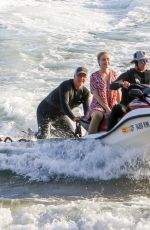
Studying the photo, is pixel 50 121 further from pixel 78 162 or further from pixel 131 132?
pixel 131 132

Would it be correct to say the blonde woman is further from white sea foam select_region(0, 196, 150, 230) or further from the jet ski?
white sea foam select_region(0, 196, 150, 230)

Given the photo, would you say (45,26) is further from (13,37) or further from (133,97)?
(133,97)

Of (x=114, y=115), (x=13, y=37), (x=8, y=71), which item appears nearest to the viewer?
(x=114, y=115)

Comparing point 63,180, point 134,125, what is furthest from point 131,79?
point 63,180

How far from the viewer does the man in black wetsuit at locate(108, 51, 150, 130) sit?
24.6 ft

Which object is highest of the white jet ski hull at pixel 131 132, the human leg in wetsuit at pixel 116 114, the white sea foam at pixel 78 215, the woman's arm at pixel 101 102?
the woman's arm at pixel 101 102

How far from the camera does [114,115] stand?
7.52 meters

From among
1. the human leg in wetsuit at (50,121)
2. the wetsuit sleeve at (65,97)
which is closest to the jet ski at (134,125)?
the wetsuit sleeve at (65,97)

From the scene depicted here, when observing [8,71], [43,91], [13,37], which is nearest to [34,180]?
[43,91]

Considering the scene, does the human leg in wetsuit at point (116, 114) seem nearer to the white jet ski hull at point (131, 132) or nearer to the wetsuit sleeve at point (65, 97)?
the white jet ski hull at point (131, 132)

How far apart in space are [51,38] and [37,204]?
1334cm

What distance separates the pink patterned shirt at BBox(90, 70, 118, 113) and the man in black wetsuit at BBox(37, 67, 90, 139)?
21 cm

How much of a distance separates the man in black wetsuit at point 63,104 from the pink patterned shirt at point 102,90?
21 centimetres

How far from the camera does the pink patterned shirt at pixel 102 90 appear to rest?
25.8 feet
